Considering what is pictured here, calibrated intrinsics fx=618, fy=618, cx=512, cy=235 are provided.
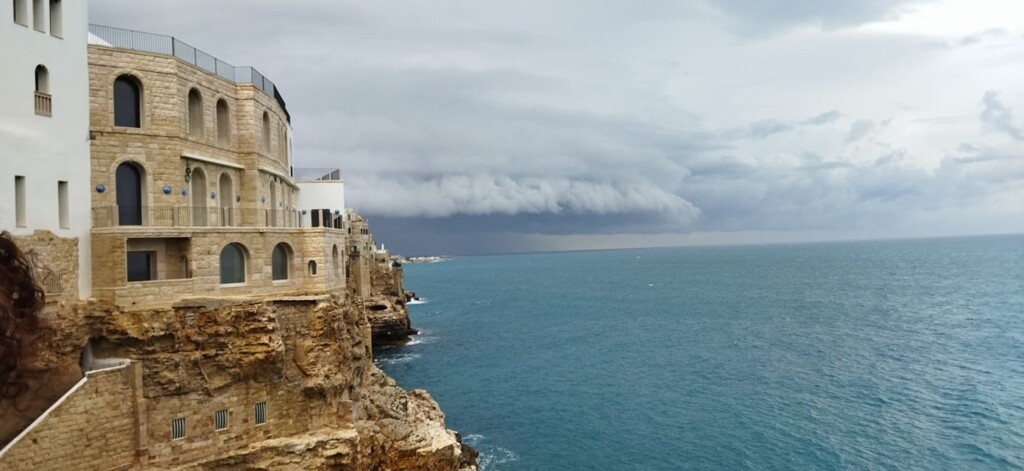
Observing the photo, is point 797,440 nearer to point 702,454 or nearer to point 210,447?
point 702,454

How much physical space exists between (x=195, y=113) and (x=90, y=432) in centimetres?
1128

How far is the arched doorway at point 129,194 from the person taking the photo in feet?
68.1

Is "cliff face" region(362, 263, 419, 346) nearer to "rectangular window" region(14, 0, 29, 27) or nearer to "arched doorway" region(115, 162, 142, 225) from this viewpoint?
"arched doorway" region(115, 162, 142, 225)

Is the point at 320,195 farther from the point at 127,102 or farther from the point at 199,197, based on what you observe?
the point at 127,102

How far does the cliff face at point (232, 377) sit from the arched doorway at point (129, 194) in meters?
3.18

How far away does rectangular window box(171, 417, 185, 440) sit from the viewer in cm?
1977

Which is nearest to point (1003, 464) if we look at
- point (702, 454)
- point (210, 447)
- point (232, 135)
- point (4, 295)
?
point (702, 454)

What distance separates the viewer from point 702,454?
33.2 m

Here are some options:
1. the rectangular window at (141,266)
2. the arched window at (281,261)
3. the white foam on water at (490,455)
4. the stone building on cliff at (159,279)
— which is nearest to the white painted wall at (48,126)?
the stone building on cliff at (159,279)

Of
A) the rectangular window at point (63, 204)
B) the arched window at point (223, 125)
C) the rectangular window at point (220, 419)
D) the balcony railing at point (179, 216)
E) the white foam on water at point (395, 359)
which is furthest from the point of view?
the white foam on water at point (395, 359)

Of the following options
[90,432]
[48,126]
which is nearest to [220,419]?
[90,432]

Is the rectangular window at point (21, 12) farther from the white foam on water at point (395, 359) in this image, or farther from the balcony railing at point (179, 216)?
the white foam on water at point (395, 359)

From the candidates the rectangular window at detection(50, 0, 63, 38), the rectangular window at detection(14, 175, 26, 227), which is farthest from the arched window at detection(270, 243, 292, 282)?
the rectangular window at detection(50, 0, 63, 38)

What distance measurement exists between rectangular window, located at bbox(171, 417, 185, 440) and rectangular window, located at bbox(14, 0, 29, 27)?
1269 centimetres
